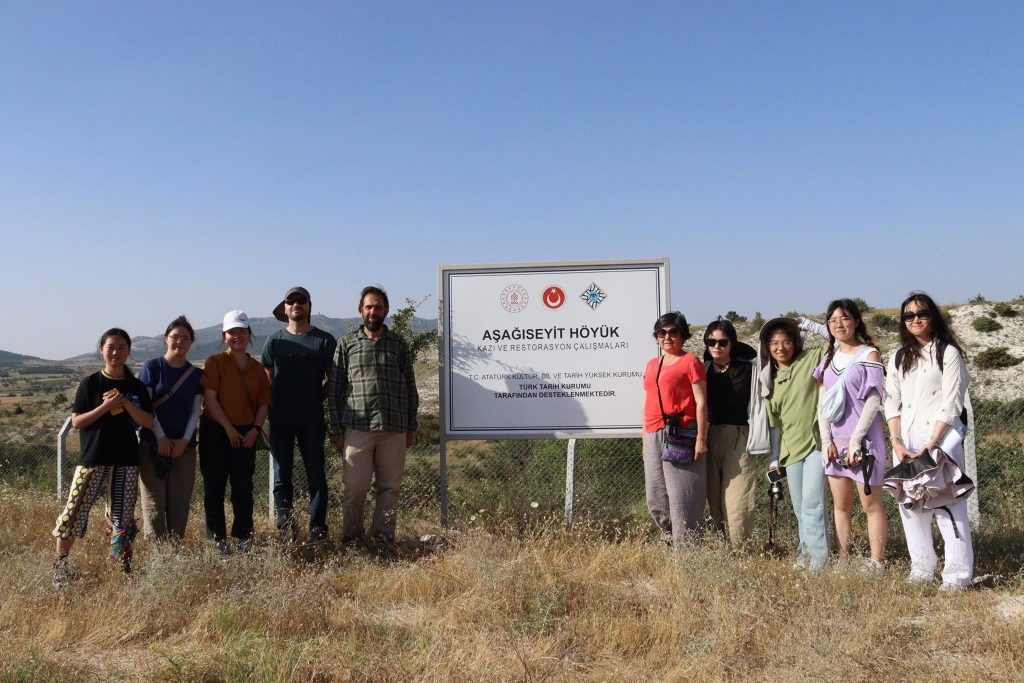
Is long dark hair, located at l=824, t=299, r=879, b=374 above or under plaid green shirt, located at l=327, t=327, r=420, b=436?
above

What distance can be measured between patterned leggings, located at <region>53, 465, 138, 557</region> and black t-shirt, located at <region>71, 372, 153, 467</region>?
0.28 feet

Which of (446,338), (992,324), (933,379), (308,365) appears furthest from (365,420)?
(992,324)

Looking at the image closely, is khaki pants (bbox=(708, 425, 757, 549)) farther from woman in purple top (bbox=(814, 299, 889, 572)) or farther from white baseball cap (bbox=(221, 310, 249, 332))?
white baseball cap (bbox=(221, 310, 249, 332))

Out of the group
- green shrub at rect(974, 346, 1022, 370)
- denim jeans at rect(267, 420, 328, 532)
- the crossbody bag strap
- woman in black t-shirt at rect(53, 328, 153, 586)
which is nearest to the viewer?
woman in black t-shirt at rect(53, 328, 153, 586)

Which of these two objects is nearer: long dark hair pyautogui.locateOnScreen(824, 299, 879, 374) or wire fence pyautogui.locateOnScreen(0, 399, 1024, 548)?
long dark hair pyautogui.locateOnScreen(824, 299, 879, 374)

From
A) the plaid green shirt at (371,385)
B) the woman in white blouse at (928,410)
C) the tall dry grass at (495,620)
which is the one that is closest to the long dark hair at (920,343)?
the woman in white blouse at (928,410)

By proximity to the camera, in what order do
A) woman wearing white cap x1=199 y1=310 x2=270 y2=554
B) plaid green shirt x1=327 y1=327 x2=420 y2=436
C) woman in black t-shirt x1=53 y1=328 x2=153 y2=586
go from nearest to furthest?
woman in black t-shirt x1=53 y1=328 x2=153 y2=586 < woman wearing white cap x1=199 y1=310 x2=270 y2=554 < plaid green shirt x1=327 y1=327 x2=420 y2=436

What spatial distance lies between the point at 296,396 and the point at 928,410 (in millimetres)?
4481

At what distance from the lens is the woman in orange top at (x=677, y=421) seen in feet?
18.1

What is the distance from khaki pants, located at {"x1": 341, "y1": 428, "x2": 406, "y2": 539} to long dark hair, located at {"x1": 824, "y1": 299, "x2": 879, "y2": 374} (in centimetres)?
326

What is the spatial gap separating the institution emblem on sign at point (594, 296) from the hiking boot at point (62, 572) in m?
4.42

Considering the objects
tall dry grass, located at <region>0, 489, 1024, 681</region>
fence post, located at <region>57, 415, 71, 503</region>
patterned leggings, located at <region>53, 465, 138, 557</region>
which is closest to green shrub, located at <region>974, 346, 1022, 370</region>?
tall dry grass, located at <region>0, 489, 1024, 681</region>

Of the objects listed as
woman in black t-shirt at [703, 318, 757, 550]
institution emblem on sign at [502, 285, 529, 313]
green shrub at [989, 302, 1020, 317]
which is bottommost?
woman in black t-shirt at [703, 318, 757, 550]

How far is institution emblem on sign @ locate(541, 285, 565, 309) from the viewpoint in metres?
6.82
